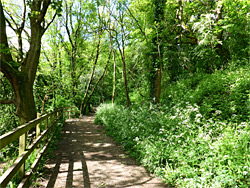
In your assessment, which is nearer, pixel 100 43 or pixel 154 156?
pixel 154 156

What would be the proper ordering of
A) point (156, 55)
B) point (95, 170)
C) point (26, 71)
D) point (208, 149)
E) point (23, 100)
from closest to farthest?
point (208, 149), point (95, 170), point (23, 100), point (26, 71), point (156, 55)

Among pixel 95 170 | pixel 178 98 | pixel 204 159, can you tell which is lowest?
pixel 95 170

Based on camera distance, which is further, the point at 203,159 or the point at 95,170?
the point at 95,170

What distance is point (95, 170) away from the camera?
4.42 m

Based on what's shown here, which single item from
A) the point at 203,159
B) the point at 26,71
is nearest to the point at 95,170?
the point at 203,159

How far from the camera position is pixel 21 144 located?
10.5 ft

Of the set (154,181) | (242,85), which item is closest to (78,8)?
(242,85)

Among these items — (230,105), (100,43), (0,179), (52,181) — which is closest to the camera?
(0,179)

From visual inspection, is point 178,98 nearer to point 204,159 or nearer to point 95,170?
point 204,159

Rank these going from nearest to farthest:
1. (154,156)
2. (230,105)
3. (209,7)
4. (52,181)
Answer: (52,181)
(154,156)
(230,105)
(209,7)

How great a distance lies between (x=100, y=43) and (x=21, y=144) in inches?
688

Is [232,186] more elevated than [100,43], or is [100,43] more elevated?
[100,43]

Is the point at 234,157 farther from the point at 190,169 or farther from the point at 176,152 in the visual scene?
the point at 176,152

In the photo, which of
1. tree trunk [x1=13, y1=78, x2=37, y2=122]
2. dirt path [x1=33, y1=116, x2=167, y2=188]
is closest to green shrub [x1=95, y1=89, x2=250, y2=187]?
dirt path [x1=33, y1=116, x2=167, y2=188]
